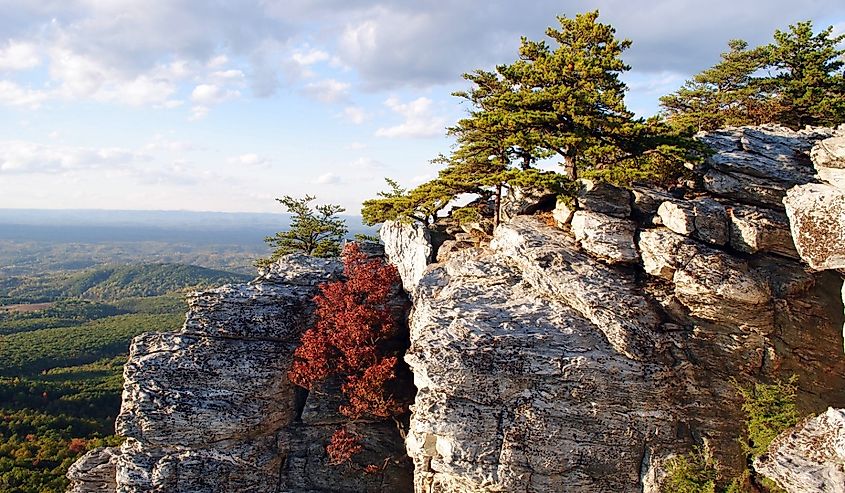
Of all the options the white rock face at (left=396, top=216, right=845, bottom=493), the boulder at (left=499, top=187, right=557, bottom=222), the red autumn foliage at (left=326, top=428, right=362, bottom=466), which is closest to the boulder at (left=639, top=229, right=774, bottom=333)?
the white rock face at (left=396, top=216, right=845, bottom=493)

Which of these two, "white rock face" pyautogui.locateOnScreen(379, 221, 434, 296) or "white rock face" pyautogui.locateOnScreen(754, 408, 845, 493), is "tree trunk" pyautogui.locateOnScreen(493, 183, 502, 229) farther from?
"white rock face" pyautogui.locateOnScreen(754, 408, 845, 493)

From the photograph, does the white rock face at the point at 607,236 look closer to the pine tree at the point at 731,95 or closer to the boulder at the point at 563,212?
the boulder at the point at 563,212

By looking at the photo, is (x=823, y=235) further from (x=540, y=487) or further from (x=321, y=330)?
(x=321, y=330)

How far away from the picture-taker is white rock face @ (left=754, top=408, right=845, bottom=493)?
12383 millimetres

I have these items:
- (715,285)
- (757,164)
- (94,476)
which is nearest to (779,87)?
(757,164)

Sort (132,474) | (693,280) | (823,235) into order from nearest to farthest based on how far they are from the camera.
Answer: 1. (823,235)
2. (693,280)
3. (132,474)

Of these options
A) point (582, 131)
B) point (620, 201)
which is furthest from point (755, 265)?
point (582, 131)

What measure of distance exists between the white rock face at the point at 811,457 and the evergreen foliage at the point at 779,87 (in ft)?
50.7

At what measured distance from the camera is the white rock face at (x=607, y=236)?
17.6 meters

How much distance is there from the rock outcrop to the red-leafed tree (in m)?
1.17

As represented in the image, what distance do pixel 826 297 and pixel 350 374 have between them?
700 inches

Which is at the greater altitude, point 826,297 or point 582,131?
point 582,131

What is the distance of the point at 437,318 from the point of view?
16.8 metres

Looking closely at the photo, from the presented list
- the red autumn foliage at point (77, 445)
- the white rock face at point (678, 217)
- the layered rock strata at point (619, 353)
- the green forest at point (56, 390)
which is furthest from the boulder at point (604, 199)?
the red autumn foliage at point (77, 445)
